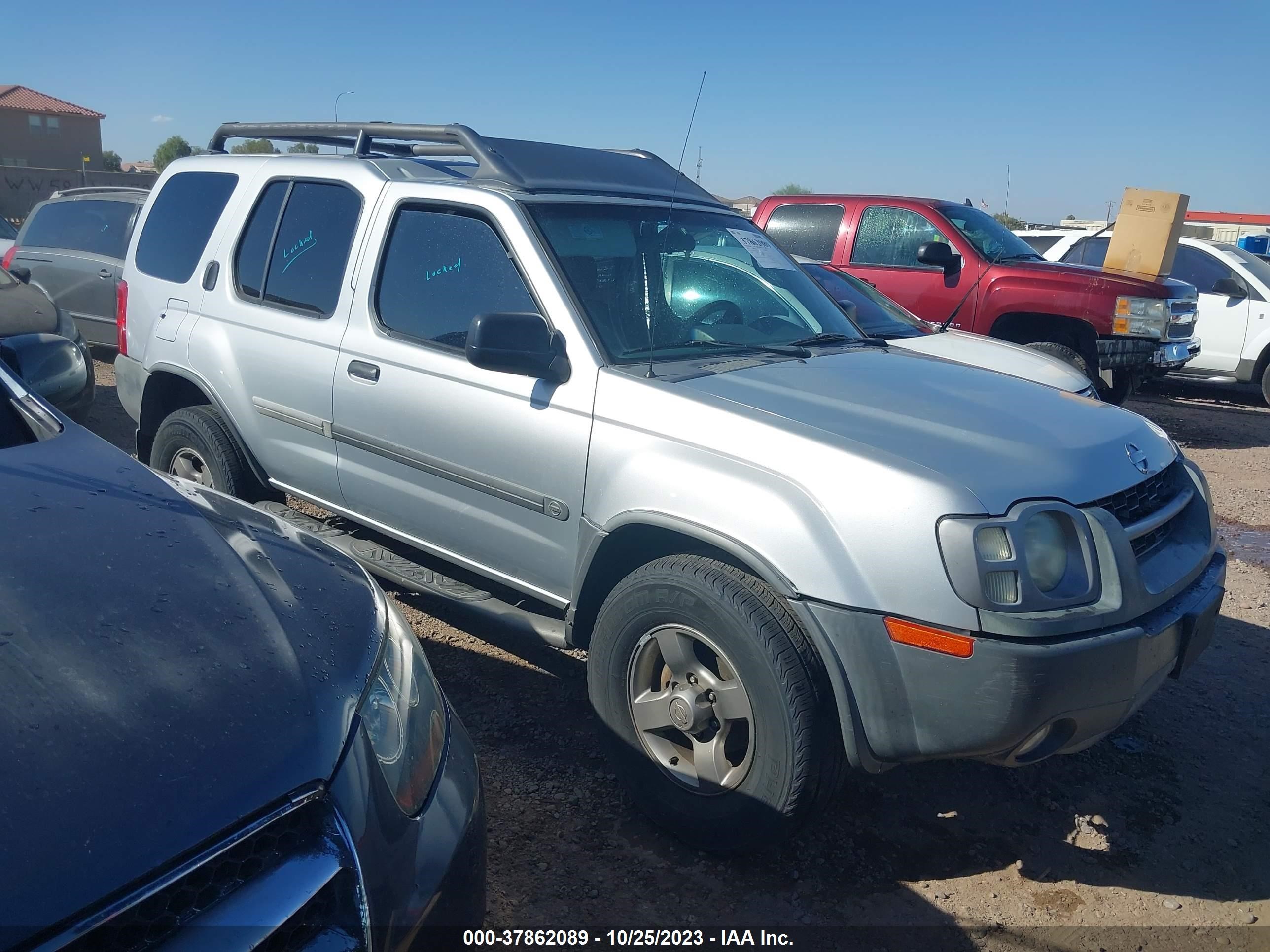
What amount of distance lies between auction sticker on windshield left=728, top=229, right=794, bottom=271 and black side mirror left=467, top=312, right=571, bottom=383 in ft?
4.08

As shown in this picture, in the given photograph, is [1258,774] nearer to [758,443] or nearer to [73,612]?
[758,443]

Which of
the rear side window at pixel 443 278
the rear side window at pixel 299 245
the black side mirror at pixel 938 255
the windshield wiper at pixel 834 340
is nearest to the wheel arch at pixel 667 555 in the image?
the rear side window at pixel 443 278

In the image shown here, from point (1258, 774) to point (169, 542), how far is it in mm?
3627

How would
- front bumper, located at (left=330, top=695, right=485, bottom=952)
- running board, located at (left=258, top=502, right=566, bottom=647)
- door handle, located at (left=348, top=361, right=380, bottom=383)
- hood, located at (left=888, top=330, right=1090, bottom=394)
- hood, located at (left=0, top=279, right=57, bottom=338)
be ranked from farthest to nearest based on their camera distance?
hood, located at (left=0, top=279, right=57, bottom=338) → hood, located at (left=888, top=330, right=1090, bottom=394) → door handle, located at (left=348, top=361, right=380, bottom=383) → running board, located at (left=258, top=502, right=566, bottom=647) → front bumper, located at (left=330, top=695, right=485, bottom=952)

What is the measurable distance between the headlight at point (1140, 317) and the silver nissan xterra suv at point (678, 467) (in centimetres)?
516

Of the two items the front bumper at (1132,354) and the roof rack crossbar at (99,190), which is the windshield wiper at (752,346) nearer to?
the front bumper at (1132,354)

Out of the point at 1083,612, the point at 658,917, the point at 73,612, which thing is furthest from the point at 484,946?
the point at 1083,612

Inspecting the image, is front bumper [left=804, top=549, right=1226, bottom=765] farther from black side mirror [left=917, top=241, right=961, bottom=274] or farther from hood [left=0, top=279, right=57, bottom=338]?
hood [left=0, top=279, right=57, bottom=338]

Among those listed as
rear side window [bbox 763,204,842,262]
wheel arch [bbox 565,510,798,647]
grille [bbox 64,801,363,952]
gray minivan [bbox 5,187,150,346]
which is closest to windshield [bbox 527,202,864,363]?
wheel arch [bbox 565,510,798,647]

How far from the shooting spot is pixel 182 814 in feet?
4.91

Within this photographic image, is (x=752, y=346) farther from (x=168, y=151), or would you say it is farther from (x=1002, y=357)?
(x=168, y=151)

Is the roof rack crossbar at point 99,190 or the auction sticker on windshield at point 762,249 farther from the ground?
the roof rack crossbar at point 99,190

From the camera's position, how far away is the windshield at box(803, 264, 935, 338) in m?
6.46

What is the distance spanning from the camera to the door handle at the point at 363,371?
367 centimetres
